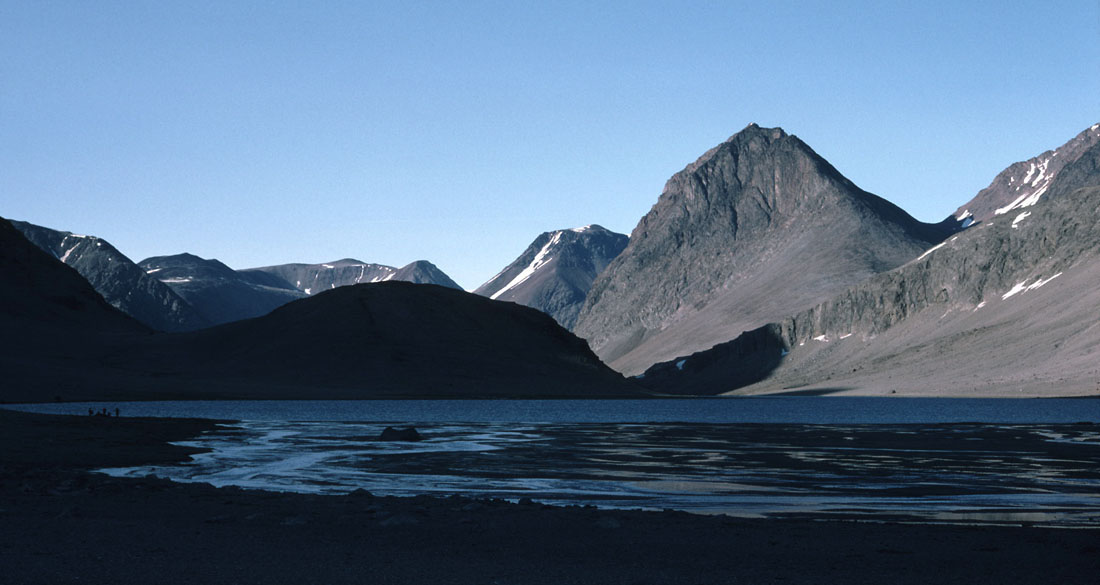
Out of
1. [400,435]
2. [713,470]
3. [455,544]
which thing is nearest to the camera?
[455,544]

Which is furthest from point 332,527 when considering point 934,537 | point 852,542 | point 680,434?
point 680,434

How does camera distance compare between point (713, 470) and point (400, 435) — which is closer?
point (713, 470)

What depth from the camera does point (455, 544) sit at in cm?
2612

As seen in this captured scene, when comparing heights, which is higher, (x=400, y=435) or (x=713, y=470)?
(x=400, y=435)

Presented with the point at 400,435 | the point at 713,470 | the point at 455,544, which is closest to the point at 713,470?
the point at 713,470

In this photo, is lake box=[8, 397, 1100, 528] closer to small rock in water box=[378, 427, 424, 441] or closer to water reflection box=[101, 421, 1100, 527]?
water reflection box=[101, 421, 1100, 527]

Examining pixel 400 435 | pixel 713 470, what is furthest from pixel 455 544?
pixel 400 435

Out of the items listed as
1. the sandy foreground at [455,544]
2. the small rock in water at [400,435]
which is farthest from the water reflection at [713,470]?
the sandy foreground at [455,544]

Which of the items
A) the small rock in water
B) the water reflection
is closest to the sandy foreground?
the water reflection

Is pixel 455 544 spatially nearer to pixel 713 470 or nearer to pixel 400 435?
pixel 713 470

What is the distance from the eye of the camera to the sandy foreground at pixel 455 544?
853 inches

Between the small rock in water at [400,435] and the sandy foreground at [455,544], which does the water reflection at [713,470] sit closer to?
the small rock in water at [400,435]

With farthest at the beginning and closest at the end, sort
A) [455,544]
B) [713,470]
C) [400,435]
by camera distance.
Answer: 1. [400,435]
2. [713,470]
3. [455,544]

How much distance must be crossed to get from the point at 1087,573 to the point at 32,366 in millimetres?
181371
